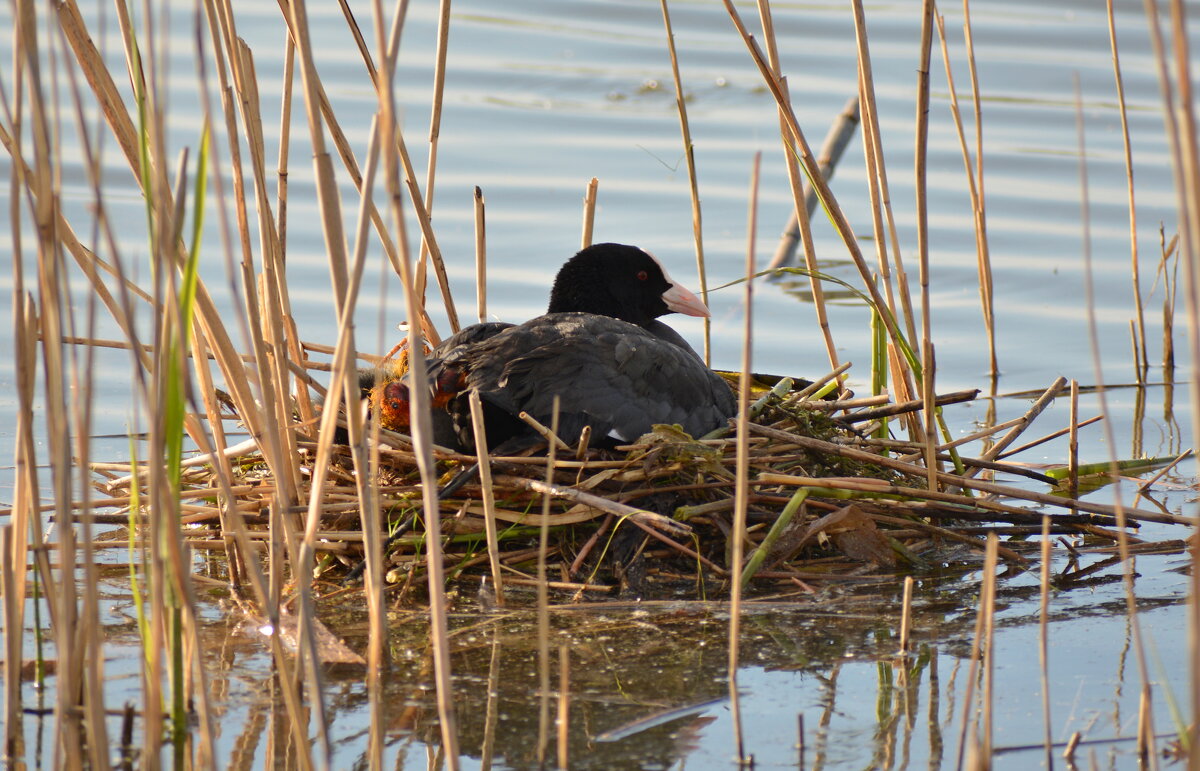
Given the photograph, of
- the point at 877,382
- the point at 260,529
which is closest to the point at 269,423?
the point at 260,529

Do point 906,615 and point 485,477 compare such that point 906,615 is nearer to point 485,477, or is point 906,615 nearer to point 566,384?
point 485,477

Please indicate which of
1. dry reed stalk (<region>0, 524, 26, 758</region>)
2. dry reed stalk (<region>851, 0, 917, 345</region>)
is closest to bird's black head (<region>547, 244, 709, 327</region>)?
dry reed stalk (<region>851, 0, 917, 345</region>)

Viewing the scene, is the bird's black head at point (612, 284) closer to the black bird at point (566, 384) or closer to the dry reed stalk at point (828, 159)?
the black bird at point (566, 384)

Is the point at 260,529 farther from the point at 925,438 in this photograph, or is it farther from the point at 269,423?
the point at 925,438

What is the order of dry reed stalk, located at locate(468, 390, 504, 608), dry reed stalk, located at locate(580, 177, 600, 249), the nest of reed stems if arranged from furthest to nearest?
1. dry reed stalk, located at locate(580, 177, 600, 249)
2. the nest of reed stems
3. dry reed stalk, located at locate(468, 390, 504, 608)

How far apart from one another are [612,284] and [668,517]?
57.4 inches

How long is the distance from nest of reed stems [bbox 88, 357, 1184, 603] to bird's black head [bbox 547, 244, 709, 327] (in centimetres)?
102

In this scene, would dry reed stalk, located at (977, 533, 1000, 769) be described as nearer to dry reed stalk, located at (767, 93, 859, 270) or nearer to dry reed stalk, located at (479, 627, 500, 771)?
dry reed stalk, located at (479, 627, 500, 771)

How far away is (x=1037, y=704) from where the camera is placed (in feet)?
8.96

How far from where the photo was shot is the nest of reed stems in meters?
3.34

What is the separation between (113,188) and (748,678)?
201 inches

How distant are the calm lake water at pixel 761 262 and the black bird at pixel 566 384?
53 cm

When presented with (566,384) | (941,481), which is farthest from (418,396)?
(941,481)

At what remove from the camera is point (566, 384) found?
350 cm
